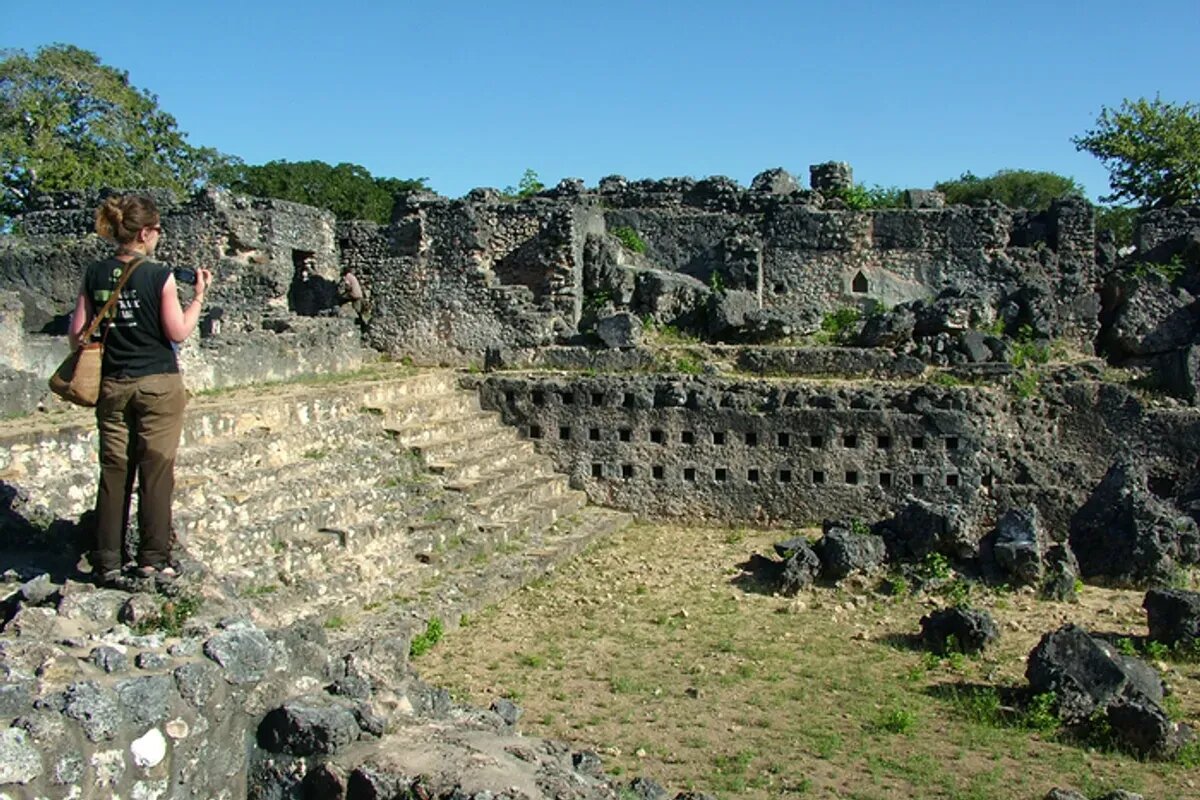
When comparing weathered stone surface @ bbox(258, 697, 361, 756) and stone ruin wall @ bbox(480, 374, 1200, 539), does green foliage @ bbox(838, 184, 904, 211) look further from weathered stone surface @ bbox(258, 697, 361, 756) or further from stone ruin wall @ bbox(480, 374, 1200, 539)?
weathered stone surface @ bbox(258, 697, 361, 756)

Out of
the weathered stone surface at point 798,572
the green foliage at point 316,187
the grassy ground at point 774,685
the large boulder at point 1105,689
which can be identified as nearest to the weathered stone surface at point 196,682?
the grassy ground at point 774,685

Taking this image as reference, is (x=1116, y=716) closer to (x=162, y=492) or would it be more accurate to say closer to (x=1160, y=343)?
(x=162, y=492)

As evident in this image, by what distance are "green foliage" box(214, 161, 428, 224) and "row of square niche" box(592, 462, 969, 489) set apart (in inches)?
1183

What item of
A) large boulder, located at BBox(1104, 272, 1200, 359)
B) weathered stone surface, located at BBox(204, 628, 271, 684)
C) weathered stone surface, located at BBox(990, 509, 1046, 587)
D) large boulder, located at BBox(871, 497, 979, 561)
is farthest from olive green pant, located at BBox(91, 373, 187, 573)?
large boulder, located at BBox(1104, 272, 1200, 359)

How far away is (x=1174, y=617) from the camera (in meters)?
8.67

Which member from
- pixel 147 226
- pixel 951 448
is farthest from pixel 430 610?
pixel 951 448

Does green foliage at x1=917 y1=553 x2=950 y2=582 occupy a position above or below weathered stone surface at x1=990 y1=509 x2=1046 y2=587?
below

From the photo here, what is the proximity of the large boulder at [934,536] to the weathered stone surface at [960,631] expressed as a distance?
199cm

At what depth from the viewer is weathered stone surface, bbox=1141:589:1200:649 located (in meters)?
8.57

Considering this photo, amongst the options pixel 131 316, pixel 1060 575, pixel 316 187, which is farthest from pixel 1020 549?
pixel 316 187

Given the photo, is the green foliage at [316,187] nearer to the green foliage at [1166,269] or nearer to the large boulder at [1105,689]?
the green foliage at [1166,269]

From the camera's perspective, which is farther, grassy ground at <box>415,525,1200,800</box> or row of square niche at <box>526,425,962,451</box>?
row of square niche at <box>526,425,962,451</box>

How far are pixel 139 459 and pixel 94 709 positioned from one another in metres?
1.70

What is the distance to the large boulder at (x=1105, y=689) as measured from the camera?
6.70m
